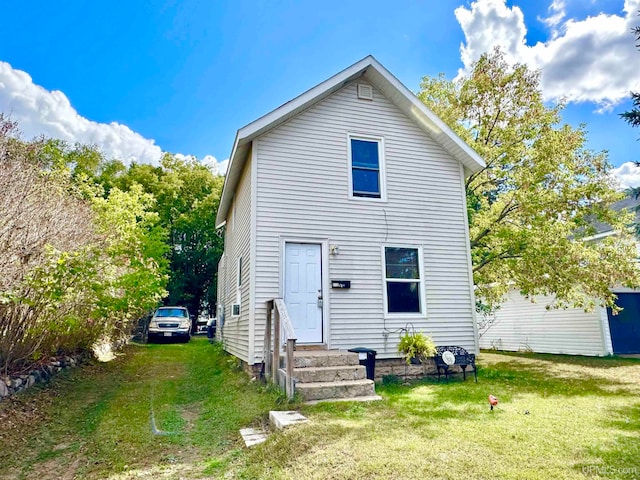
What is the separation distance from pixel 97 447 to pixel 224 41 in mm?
Result: 10447

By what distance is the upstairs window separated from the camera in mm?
8461

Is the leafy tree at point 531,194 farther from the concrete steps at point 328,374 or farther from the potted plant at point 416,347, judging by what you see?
the concrete steps at point 328,374

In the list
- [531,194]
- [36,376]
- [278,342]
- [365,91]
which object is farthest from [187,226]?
[278,342]

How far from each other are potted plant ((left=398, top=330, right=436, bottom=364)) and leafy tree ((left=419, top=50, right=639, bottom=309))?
4.17 metres

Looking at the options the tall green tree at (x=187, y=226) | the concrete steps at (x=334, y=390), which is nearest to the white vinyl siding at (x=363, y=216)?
the concrete steps at (x=334, y=390)

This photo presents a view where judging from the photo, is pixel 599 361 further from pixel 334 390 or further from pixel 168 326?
pixel 168 326

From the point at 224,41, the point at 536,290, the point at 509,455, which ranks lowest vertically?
the point at 509,455

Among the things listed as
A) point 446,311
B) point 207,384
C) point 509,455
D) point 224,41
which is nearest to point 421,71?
point 224,41

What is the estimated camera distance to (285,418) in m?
4.54

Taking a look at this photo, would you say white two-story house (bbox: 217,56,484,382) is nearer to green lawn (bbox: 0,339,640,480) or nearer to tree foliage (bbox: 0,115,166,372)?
green lawn (bbox: 0,339,640,480)

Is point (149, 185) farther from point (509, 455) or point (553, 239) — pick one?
point (509, 455)

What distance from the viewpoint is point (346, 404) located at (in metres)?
5.16

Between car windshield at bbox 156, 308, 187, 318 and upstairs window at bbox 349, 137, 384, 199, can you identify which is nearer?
upstairs window at bbox 349, 137, 384, 199

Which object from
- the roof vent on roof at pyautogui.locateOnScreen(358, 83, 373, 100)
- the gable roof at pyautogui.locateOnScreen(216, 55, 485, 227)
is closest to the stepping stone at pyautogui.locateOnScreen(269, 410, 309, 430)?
the gable roof at pyautogui.locateOnScreen(216, 55, 485, 227)
